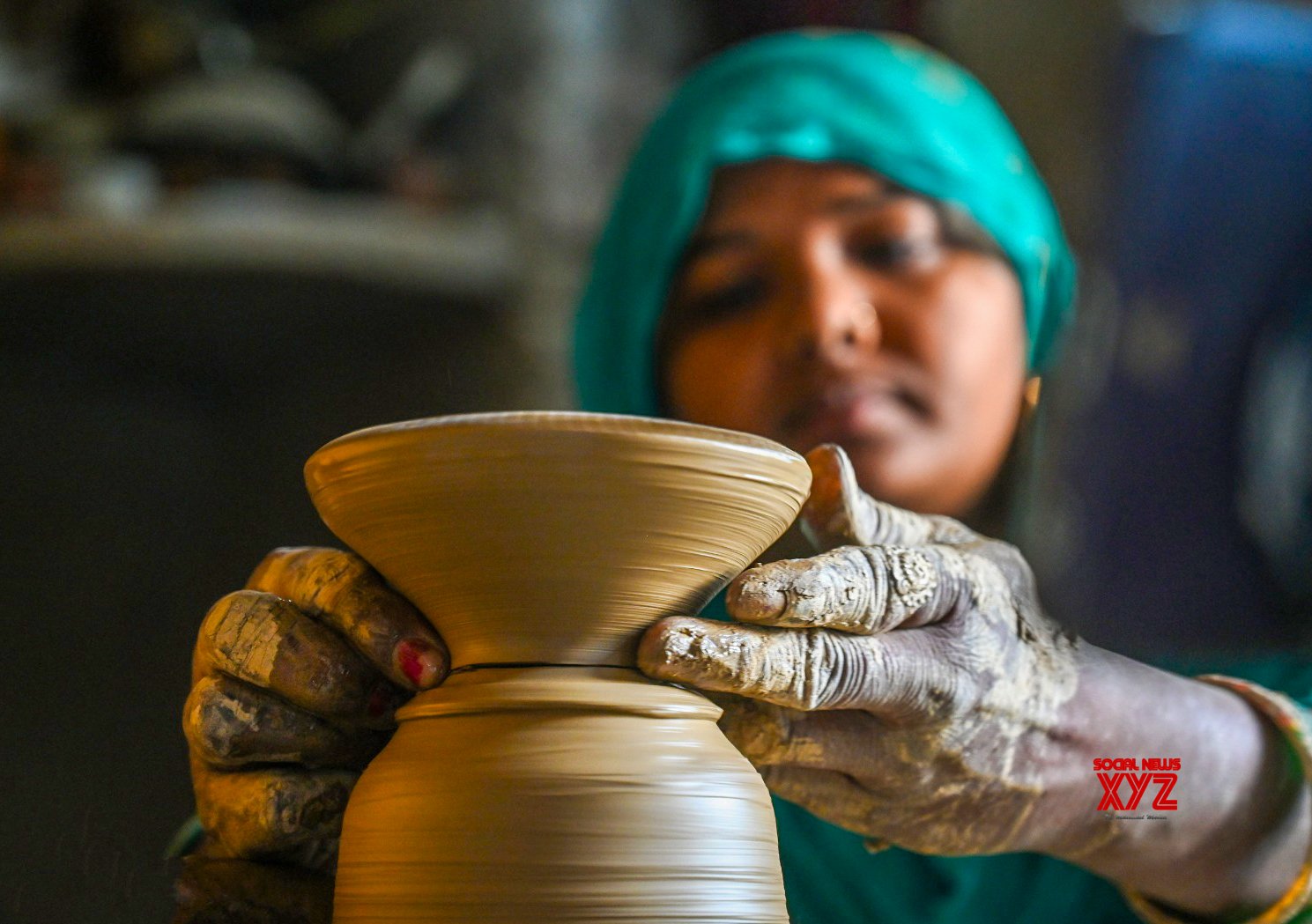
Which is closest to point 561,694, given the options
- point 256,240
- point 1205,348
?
point 1205,348

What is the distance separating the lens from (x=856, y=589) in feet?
2.22

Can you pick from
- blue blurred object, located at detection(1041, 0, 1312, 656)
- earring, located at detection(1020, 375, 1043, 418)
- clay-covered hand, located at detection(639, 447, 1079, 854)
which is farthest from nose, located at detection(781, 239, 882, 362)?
blue blurred object, located at detection(1041, 0, 1312, 656)

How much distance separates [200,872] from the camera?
2.49 feet

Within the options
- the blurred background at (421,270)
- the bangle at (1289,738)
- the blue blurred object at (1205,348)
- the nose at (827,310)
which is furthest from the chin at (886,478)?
the blue blurred object at (1205,348)

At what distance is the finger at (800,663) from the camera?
0.65 meters

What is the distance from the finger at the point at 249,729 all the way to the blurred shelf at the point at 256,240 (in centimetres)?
225

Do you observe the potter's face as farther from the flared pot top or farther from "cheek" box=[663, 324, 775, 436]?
the flared pot top

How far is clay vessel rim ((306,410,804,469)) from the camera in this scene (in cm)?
63

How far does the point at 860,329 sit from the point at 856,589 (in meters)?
0.58

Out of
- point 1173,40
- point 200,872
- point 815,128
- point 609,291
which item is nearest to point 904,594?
point 200,872

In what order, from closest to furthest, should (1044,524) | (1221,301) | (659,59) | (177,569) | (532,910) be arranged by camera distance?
(532,910), (1044,524), (1221,301), (177,569), (659,59)

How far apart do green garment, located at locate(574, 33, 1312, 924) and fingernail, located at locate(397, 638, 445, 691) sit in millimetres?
555

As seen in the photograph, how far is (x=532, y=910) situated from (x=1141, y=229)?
220cm

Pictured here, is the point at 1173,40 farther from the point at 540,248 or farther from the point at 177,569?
the point at 177,569
